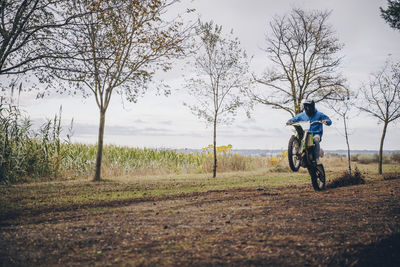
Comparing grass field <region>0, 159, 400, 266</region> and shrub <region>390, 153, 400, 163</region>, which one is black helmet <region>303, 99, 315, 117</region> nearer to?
grass field <region>0, 159, 400, 266</region>

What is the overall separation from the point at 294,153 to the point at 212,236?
5035 mm

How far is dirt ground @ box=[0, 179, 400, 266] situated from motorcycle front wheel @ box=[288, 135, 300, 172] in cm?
170

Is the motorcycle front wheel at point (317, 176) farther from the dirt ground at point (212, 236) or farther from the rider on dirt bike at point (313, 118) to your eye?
the dirt ground at point (212, 236)

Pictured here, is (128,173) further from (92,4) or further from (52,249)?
(52,249)

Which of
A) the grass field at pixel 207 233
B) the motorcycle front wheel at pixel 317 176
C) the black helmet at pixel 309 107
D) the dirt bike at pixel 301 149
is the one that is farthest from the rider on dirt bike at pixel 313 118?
the grass field at pixel 207 233

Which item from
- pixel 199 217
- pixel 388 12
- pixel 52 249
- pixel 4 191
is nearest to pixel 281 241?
pixel 199 217

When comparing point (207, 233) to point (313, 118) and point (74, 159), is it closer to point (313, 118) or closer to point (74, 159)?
point (313, 118)

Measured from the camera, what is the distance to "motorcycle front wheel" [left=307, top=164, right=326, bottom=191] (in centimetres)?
944

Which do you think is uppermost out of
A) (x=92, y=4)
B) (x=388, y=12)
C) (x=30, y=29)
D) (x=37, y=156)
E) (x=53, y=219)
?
(x=388, y=12)

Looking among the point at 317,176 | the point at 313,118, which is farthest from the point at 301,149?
the point at 317,176

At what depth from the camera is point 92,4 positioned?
41.0 feet

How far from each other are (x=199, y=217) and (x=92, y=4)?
10033 millimetres

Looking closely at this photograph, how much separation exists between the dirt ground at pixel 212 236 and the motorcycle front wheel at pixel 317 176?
2.28m

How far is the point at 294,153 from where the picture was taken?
893 cm
